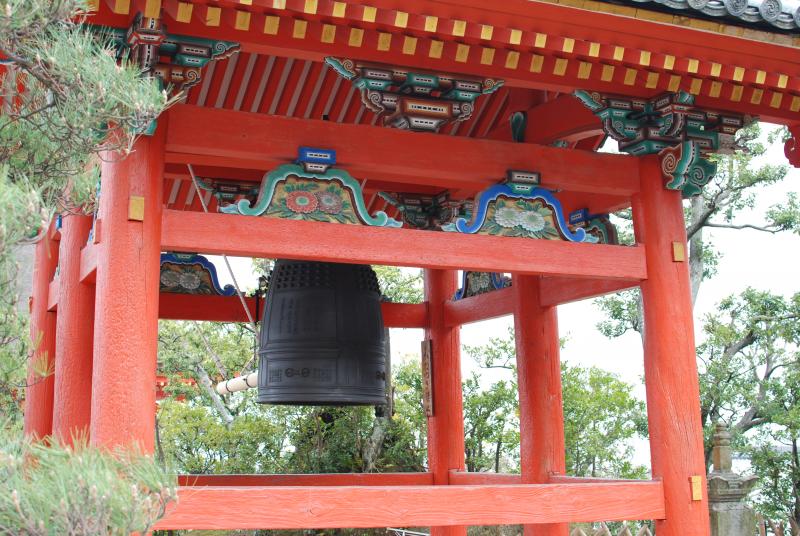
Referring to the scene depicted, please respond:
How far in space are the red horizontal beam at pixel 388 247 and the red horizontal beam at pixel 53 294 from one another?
1.81 metres

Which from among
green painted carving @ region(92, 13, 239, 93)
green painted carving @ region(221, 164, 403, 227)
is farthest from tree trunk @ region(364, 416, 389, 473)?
green painted carving @ region(92, 13, 239, 93)

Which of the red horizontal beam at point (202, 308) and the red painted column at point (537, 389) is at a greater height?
the red horizontal beam at point (202, 308)

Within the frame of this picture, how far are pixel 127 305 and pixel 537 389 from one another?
11.9 feet

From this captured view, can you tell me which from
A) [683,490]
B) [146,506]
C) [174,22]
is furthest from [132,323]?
[683,490]

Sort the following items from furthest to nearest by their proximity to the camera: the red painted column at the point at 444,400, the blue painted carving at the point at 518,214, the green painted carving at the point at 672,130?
1. the red painted column at the point at 444,400
2. the green painted carving at the point at 672,130
3. the blue painted carving at the point at 518,214

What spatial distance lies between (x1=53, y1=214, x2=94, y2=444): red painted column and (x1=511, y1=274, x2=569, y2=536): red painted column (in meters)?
3.25

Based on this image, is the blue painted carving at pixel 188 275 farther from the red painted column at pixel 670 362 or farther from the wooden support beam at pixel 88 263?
the red painted column at pixel 670 362

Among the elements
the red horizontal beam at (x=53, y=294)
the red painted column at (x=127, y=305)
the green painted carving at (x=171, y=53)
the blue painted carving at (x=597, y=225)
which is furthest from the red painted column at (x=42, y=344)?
the blue painted carving at (x=597, y=225)

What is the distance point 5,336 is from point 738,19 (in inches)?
165

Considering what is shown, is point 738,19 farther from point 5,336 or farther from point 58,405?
point 58,405

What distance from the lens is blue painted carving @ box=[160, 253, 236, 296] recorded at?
7.57m

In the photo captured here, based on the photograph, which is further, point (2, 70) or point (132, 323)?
point (2, 70)

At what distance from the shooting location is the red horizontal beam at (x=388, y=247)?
16.0ft

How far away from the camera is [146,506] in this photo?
2.59 m
